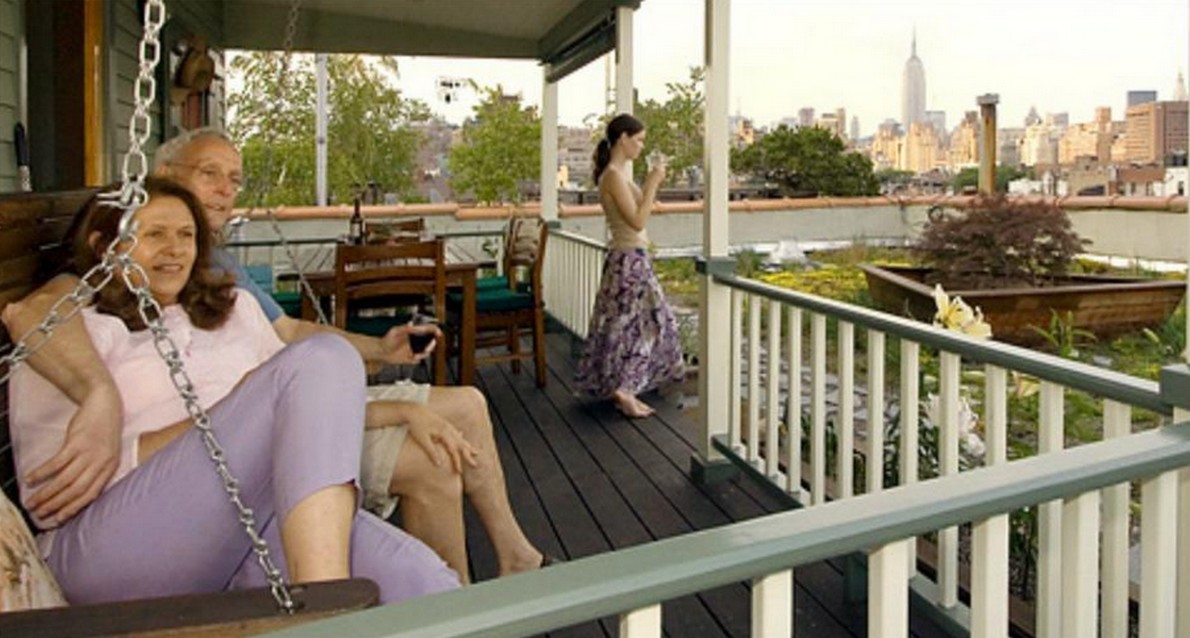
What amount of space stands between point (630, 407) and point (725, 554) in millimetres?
3554

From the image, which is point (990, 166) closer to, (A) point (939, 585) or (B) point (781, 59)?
(A) point (939, 585)

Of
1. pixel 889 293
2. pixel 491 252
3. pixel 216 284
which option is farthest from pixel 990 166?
pixel 216 284

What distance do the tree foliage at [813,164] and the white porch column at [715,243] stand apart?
1289 centimetres

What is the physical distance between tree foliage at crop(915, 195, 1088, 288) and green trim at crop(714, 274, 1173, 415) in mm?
5082

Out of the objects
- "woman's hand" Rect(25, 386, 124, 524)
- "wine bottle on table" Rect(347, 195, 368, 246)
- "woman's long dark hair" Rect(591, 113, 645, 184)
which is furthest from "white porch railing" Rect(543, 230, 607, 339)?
"woman's hand" Rect(25, 386, 124, 524)

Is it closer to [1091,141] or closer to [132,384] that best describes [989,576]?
[132,384]

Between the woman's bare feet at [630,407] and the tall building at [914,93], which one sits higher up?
the tall building at [914,93]

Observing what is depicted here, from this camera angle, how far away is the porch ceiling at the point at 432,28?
600 cm

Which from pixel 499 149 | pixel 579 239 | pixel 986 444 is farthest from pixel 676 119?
pixel 986 444

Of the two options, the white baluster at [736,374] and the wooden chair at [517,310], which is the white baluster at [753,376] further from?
the wooden chair at [517,310]

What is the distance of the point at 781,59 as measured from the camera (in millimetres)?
22484

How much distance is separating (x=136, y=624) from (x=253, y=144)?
1418 centimetres

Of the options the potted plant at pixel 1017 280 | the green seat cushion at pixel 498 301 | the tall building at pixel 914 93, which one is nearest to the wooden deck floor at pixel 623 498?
the green seat cushion at pixel 498 301

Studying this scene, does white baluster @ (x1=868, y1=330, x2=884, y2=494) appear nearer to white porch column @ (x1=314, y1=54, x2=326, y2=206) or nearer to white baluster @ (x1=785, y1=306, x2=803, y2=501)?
white baluster @ (x1=785, y1=306, x2=803, y2=501)
